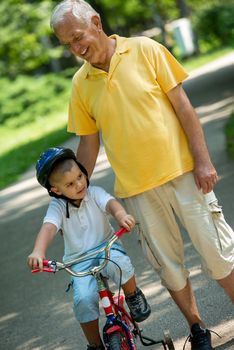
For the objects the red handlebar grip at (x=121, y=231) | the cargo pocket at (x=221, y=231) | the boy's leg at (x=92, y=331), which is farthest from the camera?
the cargo pocket at (x=221, y=231)

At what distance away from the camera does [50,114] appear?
1198 inches

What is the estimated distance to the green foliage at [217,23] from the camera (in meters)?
18.1

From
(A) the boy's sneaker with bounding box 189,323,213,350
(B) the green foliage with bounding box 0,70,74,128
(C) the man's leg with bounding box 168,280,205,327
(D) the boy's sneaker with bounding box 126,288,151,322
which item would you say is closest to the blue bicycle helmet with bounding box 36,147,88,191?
(D) the boy's sneaker with bounding box 126,288,151,322

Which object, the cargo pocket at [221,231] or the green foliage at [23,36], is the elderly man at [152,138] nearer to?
the cargo pocket at [221,231]

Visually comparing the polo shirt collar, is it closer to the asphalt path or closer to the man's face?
the man's face

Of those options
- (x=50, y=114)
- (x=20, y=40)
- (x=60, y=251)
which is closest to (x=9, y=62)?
(x=20, y=40)

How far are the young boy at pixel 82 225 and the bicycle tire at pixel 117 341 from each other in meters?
0.25

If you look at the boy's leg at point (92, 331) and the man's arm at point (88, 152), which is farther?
the man's arm at point (88, 152)

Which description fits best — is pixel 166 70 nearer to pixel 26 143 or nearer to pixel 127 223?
pixel 127 223

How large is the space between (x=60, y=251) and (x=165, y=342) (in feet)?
13.3

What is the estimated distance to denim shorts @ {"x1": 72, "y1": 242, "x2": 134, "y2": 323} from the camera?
4.41 m

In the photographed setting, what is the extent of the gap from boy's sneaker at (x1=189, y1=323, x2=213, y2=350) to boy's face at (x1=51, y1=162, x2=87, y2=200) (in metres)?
1.05

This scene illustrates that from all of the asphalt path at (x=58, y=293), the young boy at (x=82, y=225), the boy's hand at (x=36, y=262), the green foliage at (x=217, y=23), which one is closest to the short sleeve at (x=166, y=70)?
the young boy at (x=82, y=225)

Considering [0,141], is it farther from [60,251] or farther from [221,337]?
[221,337]
